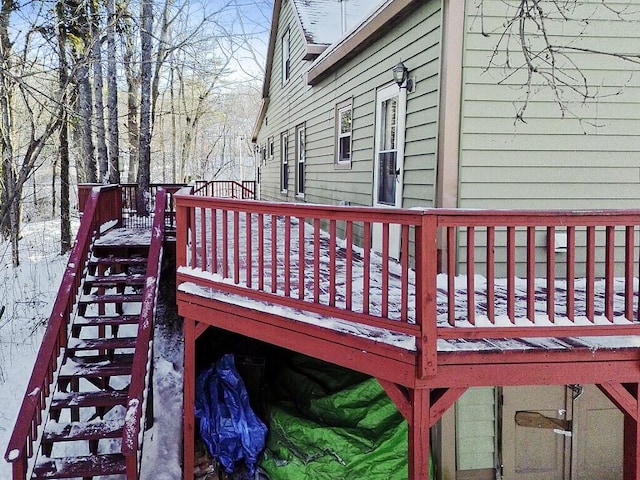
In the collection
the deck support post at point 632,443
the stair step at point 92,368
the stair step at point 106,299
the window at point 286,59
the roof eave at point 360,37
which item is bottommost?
the stair step at point 92,368

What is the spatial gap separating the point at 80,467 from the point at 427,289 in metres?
3.58

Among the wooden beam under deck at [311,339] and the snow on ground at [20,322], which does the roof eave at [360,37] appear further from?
the snow on ground at [20,322]

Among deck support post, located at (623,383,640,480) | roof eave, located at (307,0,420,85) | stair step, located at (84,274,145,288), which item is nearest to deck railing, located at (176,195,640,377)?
deck support post, located at (623,383,640,480)

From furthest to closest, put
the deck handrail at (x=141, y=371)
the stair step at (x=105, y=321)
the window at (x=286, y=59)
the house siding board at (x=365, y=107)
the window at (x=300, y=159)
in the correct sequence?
the window at (x=286, y=59)
the window at (x=300, y=159)
the stair step at (x=105, y=321)
the house siding board at (x=365, y=107)
the deck handrail at (x=141, y=371)

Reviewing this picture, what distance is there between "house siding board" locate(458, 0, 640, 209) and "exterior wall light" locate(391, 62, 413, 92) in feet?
2.97

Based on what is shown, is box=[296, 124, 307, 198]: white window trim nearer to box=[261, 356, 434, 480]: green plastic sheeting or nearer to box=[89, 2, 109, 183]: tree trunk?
box=[89, 2, 109, 183]: tree trunk

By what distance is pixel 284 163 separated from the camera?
13344mm

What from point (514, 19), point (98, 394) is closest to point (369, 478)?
point (98, 394)

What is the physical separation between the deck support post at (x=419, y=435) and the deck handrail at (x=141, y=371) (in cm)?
243

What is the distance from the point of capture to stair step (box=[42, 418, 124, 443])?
4734 mm

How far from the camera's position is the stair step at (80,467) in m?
4.43

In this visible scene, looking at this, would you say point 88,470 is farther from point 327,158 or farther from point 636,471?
point 327,158

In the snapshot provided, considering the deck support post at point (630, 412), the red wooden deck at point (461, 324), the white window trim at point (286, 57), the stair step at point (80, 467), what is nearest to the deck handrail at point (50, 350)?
the stair step at point (80, 467)

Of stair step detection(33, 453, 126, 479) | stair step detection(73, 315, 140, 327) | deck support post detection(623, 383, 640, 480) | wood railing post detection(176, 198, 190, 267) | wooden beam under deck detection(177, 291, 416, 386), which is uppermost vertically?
wood railing post detection(176, 198, 190, 267)
